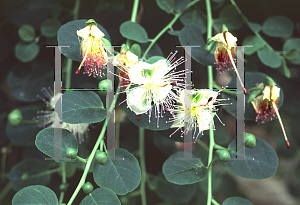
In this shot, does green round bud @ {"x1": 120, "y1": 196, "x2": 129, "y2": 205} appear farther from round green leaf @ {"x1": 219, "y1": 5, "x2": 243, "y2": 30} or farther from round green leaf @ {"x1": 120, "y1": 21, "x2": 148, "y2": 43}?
round green leaf @ {"x1": 219, "y1": 5, "x2": 243, "y2": 30}

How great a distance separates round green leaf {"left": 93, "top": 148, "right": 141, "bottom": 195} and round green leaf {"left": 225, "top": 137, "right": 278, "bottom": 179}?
27cm

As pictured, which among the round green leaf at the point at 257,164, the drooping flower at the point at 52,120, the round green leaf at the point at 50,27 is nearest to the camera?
the round green leaf at the point at 257,164

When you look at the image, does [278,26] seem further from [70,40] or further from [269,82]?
[70,40]

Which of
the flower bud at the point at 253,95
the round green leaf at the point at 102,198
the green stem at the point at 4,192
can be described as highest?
the flower bud at the point at 253,95

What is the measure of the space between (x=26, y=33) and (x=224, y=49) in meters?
0.72

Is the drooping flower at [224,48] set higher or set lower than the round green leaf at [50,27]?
lower

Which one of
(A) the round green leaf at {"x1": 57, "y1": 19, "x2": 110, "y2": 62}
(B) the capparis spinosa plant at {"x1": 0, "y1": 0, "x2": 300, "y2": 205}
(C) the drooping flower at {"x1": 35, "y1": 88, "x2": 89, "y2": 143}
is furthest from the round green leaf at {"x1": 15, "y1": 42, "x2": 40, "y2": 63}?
(A) the round green leaf at {"x1": 57, "y1": 19, "x2": 110, "y2": 62}

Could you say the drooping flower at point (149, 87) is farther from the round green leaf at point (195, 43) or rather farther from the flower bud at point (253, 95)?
the flower bud at point (253, 95)

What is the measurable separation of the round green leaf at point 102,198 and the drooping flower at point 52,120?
0.83 ft

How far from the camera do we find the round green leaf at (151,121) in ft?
2.12

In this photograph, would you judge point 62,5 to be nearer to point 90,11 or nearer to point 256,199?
point 90,11

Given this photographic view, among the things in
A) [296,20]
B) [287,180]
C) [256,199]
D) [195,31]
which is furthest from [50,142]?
[256,199]

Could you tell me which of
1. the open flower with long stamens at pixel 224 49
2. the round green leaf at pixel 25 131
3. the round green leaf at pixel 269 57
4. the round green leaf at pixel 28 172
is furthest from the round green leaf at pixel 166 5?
the round green leaf at pixel 28 172

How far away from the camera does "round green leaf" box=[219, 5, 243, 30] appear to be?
0.95 m
